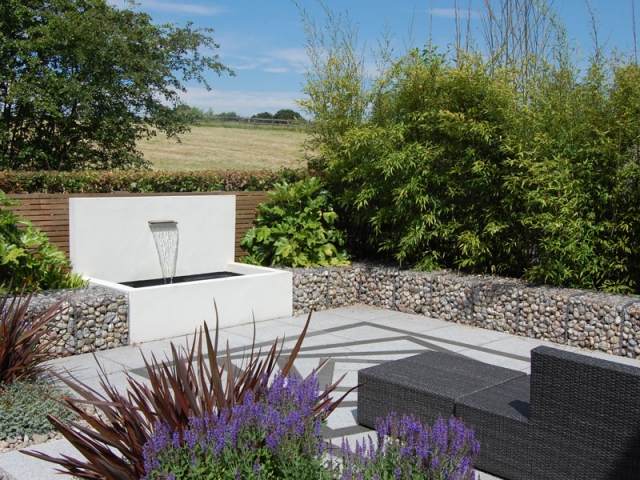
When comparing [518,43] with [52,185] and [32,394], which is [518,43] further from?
[32,394]

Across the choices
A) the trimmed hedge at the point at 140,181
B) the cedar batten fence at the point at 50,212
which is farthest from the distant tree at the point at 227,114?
the cedar batten fence at the point at 50,212

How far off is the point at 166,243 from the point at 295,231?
160cm

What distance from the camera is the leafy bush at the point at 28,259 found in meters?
5.91

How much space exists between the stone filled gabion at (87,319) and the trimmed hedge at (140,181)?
1.58 meters

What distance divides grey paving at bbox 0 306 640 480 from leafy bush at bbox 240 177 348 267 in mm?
784

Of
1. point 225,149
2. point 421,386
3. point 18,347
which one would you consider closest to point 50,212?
point 18,347

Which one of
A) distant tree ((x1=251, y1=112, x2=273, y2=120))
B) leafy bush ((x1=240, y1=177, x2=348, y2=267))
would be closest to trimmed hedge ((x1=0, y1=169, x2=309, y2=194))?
leafy bush ((x1=240, y1=177, x2=348, y2=267))

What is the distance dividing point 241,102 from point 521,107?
25220 millimetres

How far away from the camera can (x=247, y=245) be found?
855 centimetres

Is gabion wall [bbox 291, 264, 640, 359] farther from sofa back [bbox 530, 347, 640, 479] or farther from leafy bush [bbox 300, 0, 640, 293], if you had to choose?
sofa back [bbox 530, 347, 640, 479]

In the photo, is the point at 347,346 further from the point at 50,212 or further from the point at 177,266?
the point at 50,212

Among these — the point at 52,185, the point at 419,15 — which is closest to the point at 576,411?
the point at 52,185

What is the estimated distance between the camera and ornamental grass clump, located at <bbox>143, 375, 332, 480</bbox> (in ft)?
7.66

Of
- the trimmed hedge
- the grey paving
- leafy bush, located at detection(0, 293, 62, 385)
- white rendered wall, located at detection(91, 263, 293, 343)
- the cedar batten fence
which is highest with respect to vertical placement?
the trimmed hedge
